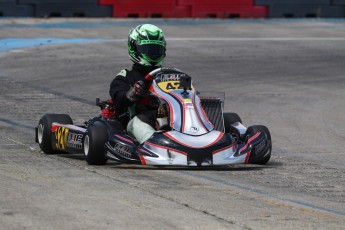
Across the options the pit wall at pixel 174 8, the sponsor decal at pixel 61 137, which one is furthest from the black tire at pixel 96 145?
the pit wall at pixel 174 8

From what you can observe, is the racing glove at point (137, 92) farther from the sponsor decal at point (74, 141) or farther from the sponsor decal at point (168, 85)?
the sponsor decal at point (74, 141)

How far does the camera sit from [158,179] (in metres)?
8.49

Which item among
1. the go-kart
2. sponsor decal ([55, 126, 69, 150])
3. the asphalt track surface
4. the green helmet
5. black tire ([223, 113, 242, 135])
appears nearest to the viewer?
the asphalt track surface

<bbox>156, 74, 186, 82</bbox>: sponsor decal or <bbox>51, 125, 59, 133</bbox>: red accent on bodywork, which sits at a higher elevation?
<bbox>156, 74, 186, 82</bbox>: sponsor decal

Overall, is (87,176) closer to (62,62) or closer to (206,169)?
(206,169)

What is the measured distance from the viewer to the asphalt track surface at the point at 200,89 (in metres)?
6.89

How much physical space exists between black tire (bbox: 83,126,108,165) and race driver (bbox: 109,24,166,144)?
333 mm

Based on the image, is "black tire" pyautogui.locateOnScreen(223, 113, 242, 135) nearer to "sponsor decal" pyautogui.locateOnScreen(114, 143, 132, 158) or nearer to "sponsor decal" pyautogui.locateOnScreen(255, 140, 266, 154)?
"sponsor decal" pyautogui.locateOnScreen(255, 140, 266, 154)

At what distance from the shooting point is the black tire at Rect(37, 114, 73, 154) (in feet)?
33.6

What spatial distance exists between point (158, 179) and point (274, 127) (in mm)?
4397

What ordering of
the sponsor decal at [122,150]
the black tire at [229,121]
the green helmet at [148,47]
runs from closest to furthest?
the sponsor decal at [122,150] → the black tire at [229,121] → the green helmet at [148,47]

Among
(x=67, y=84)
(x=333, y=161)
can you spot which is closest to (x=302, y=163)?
(x=333, y=161)

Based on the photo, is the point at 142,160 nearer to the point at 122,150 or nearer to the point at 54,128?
the point at 122,150

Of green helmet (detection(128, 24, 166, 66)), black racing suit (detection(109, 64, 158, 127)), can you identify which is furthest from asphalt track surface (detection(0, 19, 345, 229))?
green helmet (detection(128, 24, 166, 66))
